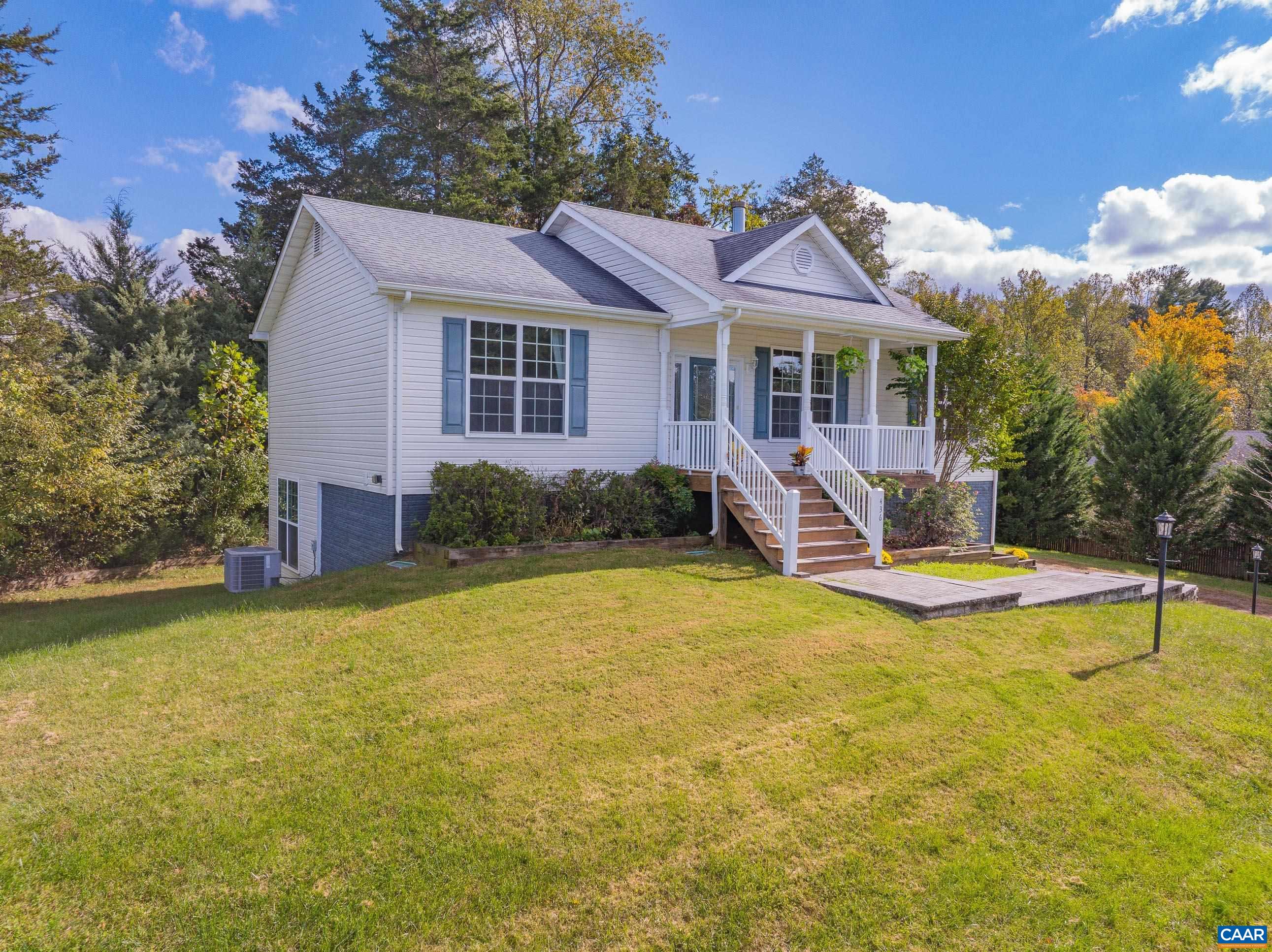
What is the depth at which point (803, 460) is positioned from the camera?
12.1 metres

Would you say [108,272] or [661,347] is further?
[108,272]

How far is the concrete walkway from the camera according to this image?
8398 mm

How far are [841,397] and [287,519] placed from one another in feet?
40.2

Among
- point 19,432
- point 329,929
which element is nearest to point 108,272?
point 19,432

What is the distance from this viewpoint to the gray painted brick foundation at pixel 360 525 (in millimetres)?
10977

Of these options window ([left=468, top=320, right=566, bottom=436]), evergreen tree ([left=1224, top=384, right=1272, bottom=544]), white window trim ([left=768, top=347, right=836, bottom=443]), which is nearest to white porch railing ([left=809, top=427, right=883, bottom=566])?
white window trim ([left=768, top=347, right=836, bottom=443])

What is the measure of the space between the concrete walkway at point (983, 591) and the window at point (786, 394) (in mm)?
4880

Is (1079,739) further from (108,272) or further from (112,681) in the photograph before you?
(108,272)

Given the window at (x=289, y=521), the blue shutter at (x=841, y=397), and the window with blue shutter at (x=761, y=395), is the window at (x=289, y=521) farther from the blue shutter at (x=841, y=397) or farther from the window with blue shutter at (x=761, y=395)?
the blue shutter at (x=841, y=397)

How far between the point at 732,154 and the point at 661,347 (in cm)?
1544

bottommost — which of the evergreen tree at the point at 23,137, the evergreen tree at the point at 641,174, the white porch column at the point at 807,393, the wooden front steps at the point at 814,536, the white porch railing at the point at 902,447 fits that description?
the wooden front steps at the point at 814,536

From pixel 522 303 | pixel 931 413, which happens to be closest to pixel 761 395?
pixel 931 413

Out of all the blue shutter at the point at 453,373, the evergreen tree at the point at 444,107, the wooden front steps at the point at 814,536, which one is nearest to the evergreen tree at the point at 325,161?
the evergreen tree at the point at 444,107

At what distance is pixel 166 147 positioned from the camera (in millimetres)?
25469
